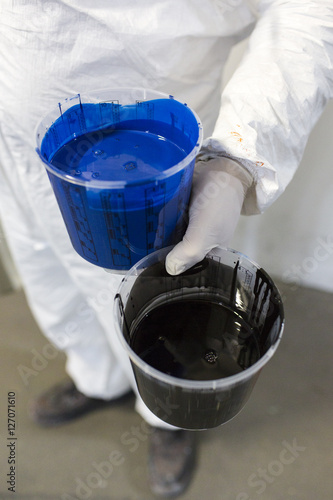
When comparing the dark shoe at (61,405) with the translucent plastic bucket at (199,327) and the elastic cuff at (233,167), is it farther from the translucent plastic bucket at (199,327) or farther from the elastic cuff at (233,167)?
the elastic cuff at (233,167)

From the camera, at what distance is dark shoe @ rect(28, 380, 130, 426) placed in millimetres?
1211

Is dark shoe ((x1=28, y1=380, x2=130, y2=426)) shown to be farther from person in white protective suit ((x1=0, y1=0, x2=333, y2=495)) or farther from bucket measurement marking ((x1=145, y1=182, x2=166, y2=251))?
bucket measurement marking ((x1=145, y1=182, x2=166, y2=251))

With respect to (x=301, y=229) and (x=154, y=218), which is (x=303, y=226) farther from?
(x=154, y=218)

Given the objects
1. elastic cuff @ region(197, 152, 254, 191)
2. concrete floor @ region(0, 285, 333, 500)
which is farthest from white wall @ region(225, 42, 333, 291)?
elastic cuff @ region(197, 152, 254, 191)

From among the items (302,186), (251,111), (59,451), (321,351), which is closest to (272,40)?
(251,111)

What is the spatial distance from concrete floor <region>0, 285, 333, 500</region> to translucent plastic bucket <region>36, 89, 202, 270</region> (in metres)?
0.81

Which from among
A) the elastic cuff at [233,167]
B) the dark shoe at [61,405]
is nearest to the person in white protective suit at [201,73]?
the elastic cuff at [233,167]

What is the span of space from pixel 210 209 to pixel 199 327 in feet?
0.58

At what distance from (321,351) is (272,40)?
102cm

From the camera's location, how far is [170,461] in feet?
3.71

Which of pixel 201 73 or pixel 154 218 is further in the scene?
pixel 201 73

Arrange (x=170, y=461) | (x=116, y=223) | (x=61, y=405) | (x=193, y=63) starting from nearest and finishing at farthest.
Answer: (x=116, y=223), (x=193, y=63), (x=170, y=461), (x=61, y=405)

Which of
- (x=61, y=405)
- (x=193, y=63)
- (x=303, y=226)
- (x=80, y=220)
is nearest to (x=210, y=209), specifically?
(x=80, y=220)

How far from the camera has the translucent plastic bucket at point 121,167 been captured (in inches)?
18.3
